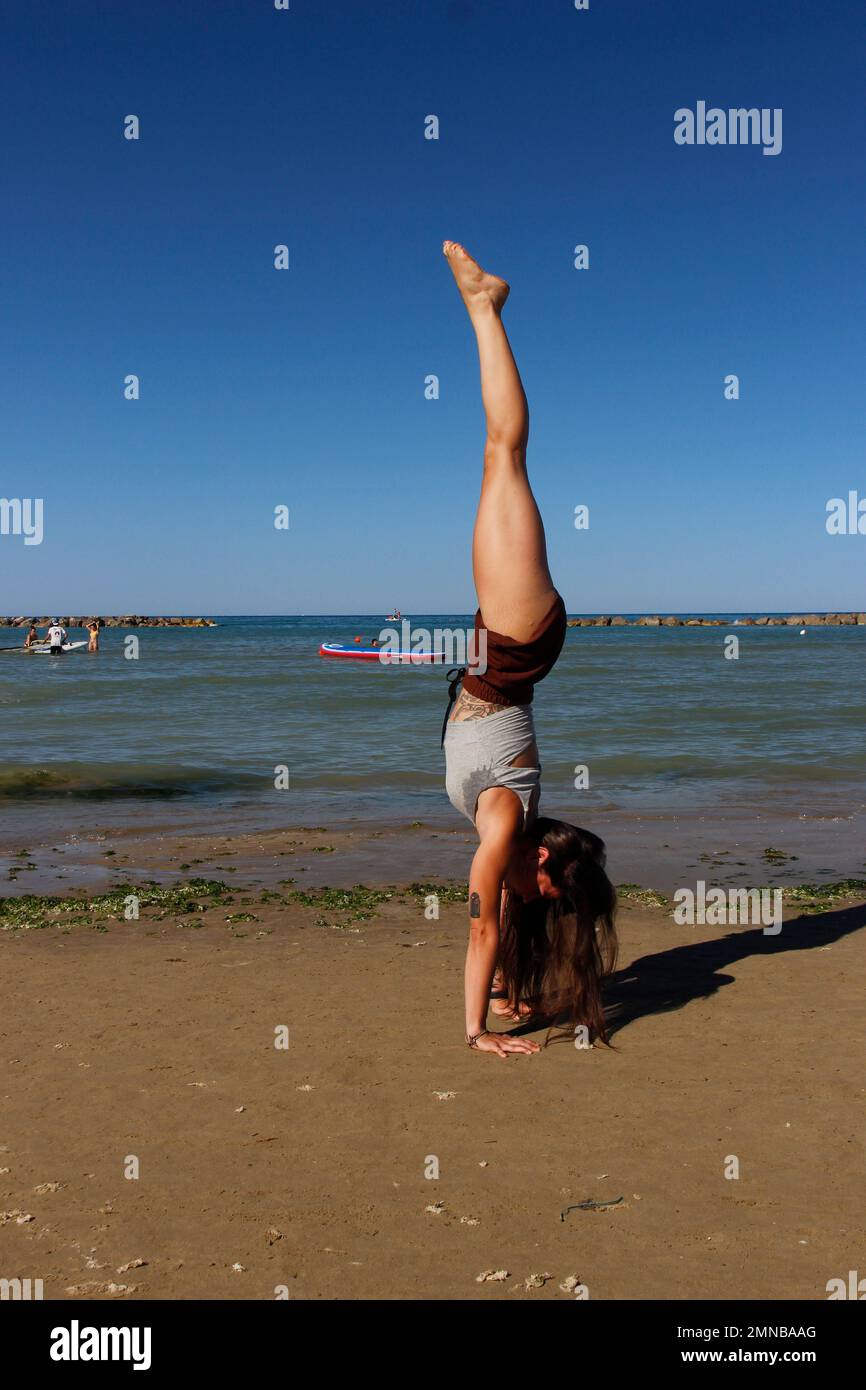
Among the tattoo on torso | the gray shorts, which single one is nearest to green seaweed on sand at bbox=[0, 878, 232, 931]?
the gray shorts

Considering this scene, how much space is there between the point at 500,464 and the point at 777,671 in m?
44.2

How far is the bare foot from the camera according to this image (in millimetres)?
4340

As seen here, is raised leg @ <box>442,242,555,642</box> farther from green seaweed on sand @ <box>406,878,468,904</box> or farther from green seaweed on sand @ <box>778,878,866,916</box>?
green seaweed on sand @ <box>778,878,866,916</box>

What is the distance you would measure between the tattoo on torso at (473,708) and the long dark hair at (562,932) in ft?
2.16

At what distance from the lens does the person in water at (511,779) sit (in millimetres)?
4246

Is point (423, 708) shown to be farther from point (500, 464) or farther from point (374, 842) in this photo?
point (500, 464)

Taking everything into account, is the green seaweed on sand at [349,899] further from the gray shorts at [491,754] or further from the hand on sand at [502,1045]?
the gray shorts at [491,754]

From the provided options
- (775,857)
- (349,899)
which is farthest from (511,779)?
(775,857)

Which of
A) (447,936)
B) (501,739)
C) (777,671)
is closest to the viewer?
(501,739)

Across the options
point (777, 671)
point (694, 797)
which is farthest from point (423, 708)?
point (777, 671)

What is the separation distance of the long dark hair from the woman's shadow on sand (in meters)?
0.21

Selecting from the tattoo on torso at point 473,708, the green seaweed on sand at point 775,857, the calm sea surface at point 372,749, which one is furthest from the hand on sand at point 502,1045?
the calm sea surface at point 372,749

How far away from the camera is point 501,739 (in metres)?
4.74

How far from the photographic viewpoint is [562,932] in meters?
5.19
